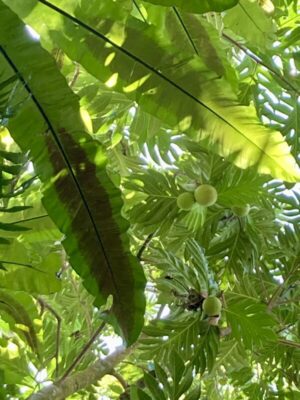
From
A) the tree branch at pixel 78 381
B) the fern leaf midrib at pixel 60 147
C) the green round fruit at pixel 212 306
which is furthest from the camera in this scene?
the green round fruit at pixel 212 306

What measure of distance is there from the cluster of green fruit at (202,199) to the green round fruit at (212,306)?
188mm

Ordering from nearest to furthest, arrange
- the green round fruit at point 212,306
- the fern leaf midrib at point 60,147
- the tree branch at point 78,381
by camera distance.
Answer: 1. the fern leaf midrib at point 60,147
2. the tree branch at point 78,381
3. the green round fruit at point 212,306

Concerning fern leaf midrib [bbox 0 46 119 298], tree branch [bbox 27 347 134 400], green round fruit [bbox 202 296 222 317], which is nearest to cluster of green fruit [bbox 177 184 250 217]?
green round fruit [bbox 202 296 222 317]

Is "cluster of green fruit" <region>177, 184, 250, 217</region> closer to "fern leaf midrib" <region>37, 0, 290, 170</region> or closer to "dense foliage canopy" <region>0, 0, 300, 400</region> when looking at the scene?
"dense foliage canopy" <region>0, 0, 300, 400</region>

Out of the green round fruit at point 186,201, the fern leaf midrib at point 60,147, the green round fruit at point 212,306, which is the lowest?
the green round fruit at point 212,306

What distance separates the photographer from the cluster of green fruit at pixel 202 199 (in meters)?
1.21

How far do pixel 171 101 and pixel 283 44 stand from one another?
2.14ft

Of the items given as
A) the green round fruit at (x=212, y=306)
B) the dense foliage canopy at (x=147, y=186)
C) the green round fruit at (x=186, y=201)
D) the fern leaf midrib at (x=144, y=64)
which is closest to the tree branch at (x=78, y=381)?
the dense foliage canopy at (x=147, y=186)

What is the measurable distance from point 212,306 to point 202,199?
0.21 meters

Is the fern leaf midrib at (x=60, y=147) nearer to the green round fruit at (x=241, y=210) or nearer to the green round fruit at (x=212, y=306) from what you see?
the green round fruit at (x=212, y=306)

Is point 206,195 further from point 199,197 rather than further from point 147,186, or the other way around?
point 147,186

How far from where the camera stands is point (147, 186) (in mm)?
1315

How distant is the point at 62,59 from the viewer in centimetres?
97

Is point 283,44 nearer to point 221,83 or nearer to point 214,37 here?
point 214,37
